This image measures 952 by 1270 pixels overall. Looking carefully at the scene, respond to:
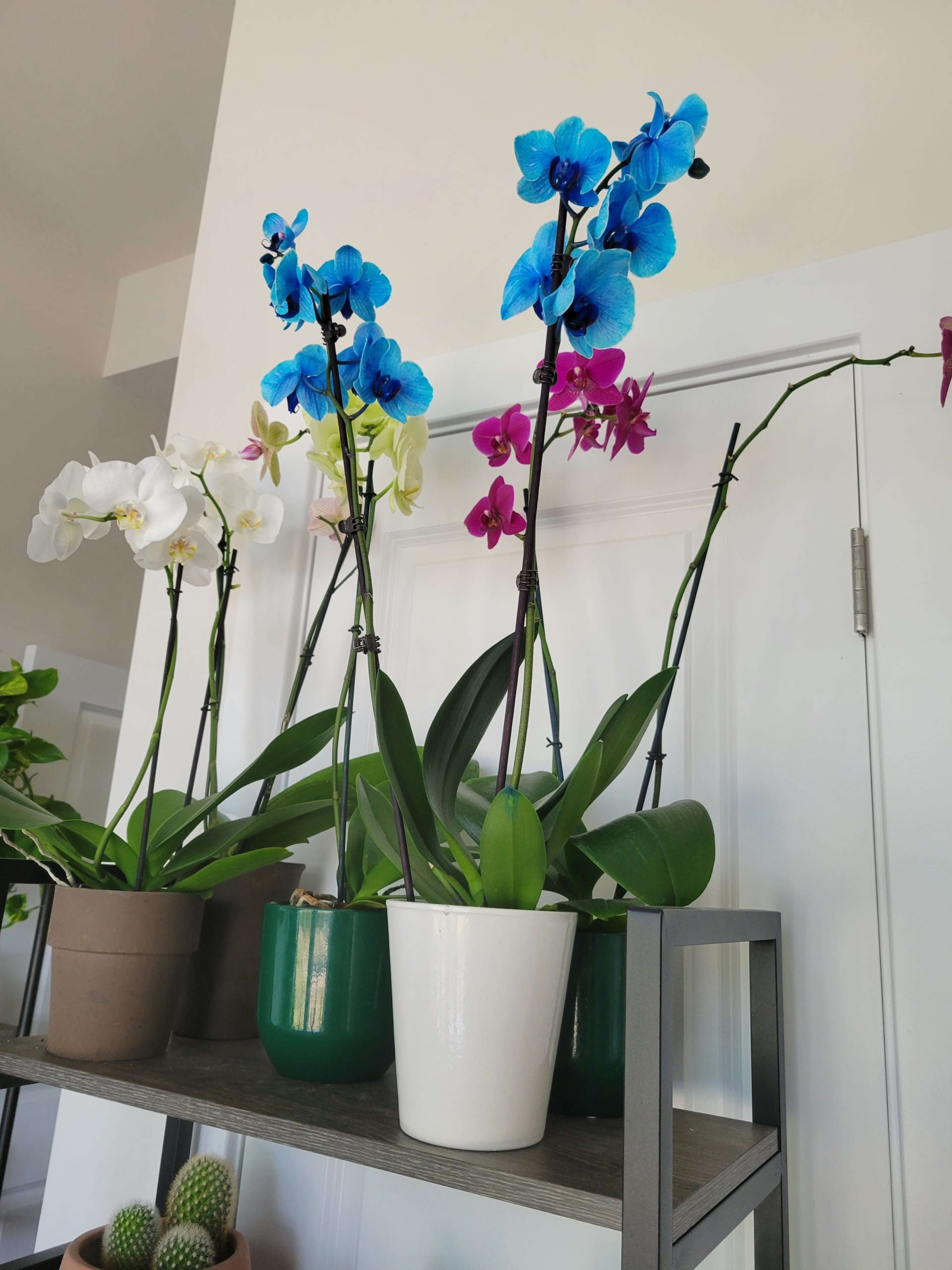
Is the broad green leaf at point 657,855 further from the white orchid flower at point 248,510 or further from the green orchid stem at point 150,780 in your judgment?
the white orchid flower at point 248,510

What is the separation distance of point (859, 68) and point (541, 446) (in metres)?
0.67

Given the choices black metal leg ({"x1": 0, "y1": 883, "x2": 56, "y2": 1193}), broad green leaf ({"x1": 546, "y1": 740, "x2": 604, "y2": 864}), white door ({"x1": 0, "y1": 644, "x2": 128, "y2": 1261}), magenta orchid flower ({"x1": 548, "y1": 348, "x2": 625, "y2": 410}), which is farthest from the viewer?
white door ({"x1": 0, "y1": 644, "x2": 128, "y2": 1261})

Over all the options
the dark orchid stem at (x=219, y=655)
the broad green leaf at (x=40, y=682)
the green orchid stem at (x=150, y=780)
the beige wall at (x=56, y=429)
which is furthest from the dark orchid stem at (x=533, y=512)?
the beige wall at (x=56, y=429)

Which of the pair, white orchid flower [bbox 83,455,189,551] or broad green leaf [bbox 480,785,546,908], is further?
white orchid flower [bbox 83,455,189,551]

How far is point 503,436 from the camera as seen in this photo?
0.90 meters

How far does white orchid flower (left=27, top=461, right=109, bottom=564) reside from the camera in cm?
86

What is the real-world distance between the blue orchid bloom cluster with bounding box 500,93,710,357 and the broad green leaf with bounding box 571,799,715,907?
13.1 inches

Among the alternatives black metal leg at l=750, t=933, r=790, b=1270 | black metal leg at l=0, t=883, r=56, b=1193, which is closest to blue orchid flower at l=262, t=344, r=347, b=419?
black metal leg at l=750, t=933, r=790, b=1270

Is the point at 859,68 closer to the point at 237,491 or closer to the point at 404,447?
the point at 404,447

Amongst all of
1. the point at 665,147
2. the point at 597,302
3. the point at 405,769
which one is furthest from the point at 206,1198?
the point at 665,147

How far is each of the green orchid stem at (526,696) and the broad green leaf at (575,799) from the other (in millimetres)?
35

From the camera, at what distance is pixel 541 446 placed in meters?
0.66

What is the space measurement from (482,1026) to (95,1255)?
50cm

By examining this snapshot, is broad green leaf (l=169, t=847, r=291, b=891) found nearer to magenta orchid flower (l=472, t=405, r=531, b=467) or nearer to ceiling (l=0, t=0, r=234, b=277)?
magenta orchid flower (l=472, t=405, r=531, b=467)
